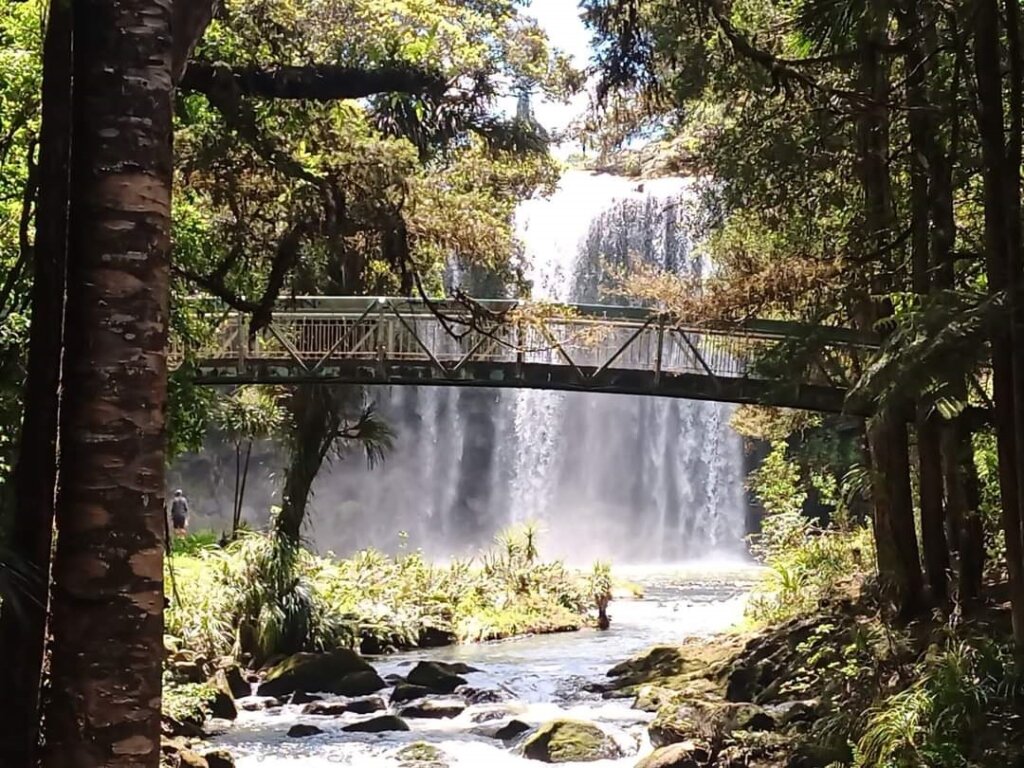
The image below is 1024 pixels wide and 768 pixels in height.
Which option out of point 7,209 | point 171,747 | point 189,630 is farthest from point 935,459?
point 189,630

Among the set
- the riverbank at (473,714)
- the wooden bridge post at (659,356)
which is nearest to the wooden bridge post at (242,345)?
the riverbank at (473,714)

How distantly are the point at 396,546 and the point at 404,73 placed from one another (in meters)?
21.0

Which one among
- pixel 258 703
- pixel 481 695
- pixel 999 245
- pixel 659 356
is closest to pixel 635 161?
pixel 659 356

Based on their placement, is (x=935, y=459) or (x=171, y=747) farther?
(x=935, y=459)

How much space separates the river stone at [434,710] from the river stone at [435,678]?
715 mm

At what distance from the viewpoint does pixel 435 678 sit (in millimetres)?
11281

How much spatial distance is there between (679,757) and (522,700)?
11.6ft

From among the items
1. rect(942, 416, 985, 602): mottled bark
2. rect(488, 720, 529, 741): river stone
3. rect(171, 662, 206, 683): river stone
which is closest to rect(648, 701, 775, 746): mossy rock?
rect(488, 720, 529, 741): river stone

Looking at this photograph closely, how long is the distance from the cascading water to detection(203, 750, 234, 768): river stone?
17.2 meters

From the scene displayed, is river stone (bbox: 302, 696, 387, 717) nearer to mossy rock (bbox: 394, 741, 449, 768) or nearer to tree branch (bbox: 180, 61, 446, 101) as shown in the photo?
mossy rock (bbox: 394, 741, 449, 768)

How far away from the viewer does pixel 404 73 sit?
598cm

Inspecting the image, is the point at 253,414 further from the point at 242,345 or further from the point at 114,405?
the point at 114,405

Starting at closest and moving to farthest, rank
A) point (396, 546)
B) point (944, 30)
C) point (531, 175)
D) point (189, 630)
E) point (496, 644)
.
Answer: point (944, 30) → point (189, 630) → point (531, 175) → point (496, 644) → point (396, 546)

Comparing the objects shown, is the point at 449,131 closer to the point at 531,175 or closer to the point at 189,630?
the point at 531,175
